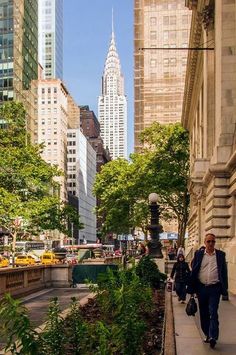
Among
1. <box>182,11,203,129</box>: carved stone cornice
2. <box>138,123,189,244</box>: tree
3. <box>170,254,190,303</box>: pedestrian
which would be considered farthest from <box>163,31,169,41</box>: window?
<box>170,254,190,303</box>: pedestrian

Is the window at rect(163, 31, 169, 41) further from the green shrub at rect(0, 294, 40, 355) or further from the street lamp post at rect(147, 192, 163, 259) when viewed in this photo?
the green shrub at rect(0, 294, 40, 355)

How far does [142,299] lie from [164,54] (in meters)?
107

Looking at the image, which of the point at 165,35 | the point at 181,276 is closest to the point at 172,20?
the point at 165,35

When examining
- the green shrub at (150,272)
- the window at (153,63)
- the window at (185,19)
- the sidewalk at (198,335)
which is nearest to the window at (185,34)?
the window at (185,19)

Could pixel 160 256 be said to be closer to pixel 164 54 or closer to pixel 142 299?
pixel 142 299

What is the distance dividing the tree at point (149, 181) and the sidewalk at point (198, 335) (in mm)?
48913

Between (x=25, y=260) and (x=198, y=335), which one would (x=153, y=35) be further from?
(x=198, y=335)

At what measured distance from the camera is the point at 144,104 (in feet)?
382

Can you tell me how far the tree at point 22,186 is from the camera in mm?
45750

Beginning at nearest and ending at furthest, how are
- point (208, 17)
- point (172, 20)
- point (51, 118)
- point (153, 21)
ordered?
point (208, 17)
point (153, 21)
point (172, 20)
point (51, 118)

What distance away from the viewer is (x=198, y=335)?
12141 millimetres

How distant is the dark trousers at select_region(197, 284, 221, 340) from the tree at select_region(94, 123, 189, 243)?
53593 millimetres

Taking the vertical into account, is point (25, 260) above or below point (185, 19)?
below

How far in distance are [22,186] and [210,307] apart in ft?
124
